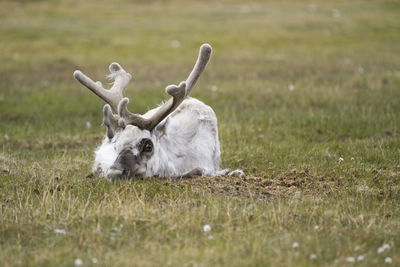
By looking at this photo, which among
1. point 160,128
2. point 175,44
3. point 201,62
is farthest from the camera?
point 175,44

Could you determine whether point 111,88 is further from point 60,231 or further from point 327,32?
point 327,32

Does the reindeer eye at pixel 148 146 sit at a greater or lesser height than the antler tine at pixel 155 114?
lesser

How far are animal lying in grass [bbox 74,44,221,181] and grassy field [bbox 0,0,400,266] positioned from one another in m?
0.33

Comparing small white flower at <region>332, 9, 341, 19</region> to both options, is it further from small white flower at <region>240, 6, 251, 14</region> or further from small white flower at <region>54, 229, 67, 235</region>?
small white flower at <region>54, 229, 67, 235</region>

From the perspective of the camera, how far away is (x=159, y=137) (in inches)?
321

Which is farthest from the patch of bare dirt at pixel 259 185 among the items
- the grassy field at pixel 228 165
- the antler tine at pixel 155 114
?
the antler tine at pixel 155 114

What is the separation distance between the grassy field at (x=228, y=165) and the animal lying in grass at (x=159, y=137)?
332mm

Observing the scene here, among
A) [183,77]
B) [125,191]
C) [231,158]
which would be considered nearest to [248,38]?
[183,77]

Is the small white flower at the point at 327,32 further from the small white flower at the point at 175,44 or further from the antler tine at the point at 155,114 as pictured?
the antler tine at the point at 155,114

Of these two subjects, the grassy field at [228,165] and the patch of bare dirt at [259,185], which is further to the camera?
the patch of bare dirt at [259,185]

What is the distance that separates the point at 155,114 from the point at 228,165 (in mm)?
2187

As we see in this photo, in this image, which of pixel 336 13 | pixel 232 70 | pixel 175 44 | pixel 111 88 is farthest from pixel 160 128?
pixel 336 13

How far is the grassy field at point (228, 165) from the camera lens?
5363 millimetres

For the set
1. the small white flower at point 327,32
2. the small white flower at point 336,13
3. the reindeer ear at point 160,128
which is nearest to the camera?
the reindeer ear at point 160,128
